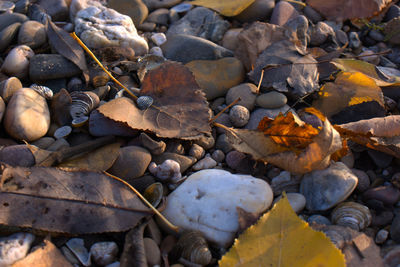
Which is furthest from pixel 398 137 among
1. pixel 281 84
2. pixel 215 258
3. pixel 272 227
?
pixel 215 258

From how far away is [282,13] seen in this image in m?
3.13

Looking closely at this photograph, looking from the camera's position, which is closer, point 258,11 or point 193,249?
point 193,249

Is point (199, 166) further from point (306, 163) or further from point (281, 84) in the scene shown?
point (281, 84)

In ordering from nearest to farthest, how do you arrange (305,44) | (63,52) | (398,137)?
(398,137) → (63,52) → (305,44)

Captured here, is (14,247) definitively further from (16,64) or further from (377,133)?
(377,133)

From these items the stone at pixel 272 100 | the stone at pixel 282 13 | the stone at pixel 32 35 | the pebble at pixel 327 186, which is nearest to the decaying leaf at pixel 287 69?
the stone at pixel 272 100

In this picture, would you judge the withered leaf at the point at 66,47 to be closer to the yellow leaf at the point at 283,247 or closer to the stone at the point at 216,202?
the stone at the point at 216,202

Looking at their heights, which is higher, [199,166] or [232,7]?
[232,7]

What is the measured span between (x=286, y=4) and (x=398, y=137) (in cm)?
161

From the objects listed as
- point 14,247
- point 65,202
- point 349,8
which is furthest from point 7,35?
point 349,8

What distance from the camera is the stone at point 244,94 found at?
2.46 meters

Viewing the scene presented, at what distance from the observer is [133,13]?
10.4 feet

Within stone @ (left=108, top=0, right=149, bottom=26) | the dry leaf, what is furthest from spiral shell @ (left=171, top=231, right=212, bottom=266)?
stone @ (left=108, top=0, right=149, bottom=26)

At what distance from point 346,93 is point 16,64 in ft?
7.03
